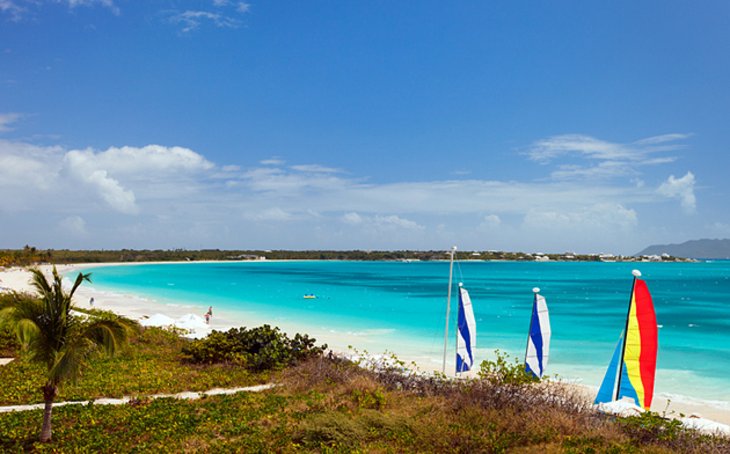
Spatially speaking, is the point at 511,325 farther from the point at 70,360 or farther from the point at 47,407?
the point at 70,360

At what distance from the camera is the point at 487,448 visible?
930cm

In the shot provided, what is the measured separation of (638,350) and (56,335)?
1182 cm

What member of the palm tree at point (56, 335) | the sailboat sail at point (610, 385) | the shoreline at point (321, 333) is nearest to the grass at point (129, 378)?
the palm tree at point (56, 335)

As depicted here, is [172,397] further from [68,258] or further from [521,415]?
[68,258]

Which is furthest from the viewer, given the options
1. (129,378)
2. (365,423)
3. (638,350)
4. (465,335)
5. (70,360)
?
(465,335)

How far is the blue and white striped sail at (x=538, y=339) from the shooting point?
15.7 metres

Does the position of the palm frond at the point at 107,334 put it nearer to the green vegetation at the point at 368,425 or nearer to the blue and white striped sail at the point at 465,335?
the green vegetation at the point at 368,425

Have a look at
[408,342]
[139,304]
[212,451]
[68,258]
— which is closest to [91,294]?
[139,304]

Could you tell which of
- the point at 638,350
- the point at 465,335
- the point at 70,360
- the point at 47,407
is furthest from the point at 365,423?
the point at 465,335

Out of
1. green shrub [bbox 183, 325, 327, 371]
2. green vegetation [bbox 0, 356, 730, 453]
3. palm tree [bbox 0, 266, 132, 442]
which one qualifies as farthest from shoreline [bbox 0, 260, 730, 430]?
palm tree [bbox 0, 266, 132, 442]

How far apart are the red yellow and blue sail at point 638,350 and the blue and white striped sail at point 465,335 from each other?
6.13 metres

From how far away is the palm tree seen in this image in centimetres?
912

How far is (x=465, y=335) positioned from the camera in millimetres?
17562

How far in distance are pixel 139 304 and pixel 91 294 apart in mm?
13011
